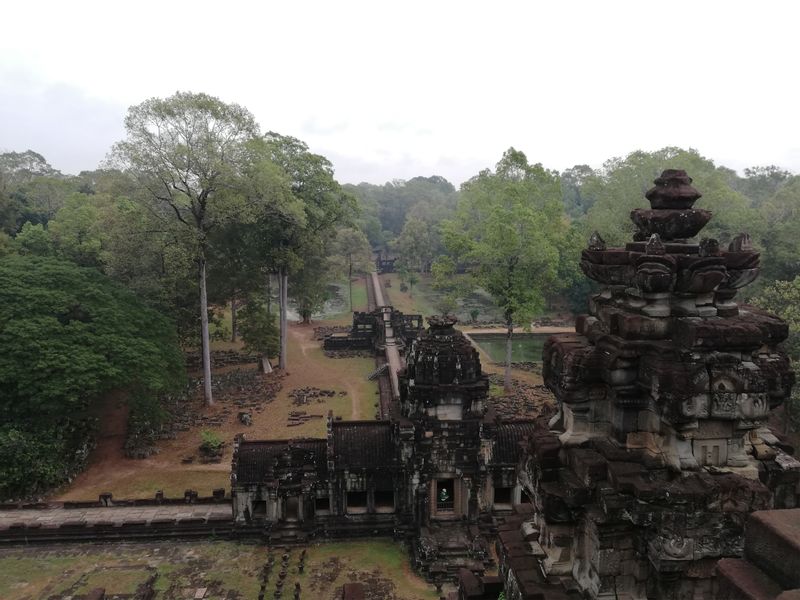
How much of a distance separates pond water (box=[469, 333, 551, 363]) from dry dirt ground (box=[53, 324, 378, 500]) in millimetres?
10745

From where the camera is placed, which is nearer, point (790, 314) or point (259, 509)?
point (259, 509)

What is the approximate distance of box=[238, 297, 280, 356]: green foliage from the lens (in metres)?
35.0

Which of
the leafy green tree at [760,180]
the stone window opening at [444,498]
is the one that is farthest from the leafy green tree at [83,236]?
the leafy green tree at [760,180]

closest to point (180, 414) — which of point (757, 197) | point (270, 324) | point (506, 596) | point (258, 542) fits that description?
point (270, 324)

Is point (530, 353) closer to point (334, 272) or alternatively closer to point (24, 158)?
point (334, 272)

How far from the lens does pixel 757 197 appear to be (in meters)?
71.2

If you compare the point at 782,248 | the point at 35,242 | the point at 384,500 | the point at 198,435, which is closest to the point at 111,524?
the point at 198,435

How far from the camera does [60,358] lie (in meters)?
20.9

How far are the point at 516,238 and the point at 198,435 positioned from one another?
18.5 meters

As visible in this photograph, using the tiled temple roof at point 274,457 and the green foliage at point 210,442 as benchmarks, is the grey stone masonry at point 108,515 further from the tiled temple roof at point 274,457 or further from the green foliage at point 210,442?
the green foliage at point 210,442

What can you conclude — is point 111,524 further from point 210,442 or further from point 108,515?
point 210,442

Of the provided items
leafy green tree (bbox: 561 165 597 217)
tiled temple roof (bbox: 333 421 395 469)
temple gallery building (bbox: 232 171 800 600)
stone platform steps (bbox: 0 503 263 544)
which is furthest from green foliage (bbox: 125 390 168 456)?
leafy green tree (bbox: 561 165 597 217)

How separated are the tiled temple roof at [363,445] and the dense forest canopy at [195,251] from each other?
9228mm

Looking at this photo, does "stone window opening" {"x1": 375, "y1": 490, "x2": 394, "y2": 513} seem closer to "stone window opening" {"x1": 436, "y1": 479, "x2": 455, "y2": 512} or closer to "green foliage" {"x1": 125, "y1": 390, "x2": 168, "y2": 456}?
"stone window opening" {"x1": 436, "y1": 479, "x2": 455, "y2": 512}
